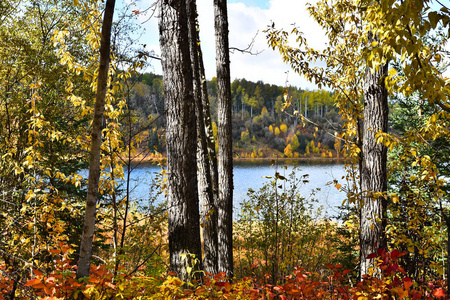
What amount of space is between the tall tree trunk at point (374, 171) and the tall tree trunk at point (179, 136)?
1958 mm

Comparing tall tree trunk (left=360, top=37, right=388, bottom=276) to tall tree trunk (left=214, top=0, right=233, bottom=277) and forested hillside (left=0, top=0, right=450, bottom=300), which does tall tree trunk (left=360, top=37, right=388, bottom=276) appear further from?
tall tree trunk (left=214, top=0, right=233, bottom=277)

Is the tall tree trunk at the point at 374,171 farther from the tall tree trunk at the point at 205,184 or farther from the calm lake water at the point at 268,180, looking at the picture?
the tall tree trunk at the point at 205,184

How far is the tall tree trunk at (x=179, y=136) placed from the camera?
261 cm

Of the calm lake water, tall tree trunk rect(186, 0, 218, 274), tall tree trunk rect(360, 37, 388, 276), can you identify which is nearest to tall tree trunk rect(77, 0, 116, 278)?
the calm lake water

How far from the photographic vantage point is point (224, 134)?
4449mm

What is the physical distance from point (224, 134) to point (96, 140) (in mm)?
2638

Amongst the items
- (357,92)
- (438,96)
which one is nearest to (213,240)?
(357,92)

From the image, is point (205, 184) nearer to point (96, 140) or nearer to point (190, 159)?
point (190, 159)

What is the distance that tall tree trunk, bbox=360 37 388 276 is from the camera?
3.29 meters

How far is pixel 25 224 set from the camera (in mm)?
3689

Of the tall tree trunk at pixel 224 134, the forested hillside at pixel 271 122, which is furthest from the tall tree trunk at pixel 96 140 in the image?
the forested hillside at pixel 271 122

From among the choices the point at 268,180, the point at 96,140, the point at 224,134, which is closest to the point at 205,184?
the point at 224,134

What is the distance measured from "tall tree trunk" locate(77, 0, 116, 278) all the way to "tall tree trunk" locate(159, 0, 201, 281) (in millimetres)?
744

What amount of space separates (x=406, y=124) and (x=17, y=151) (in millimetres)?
9245
